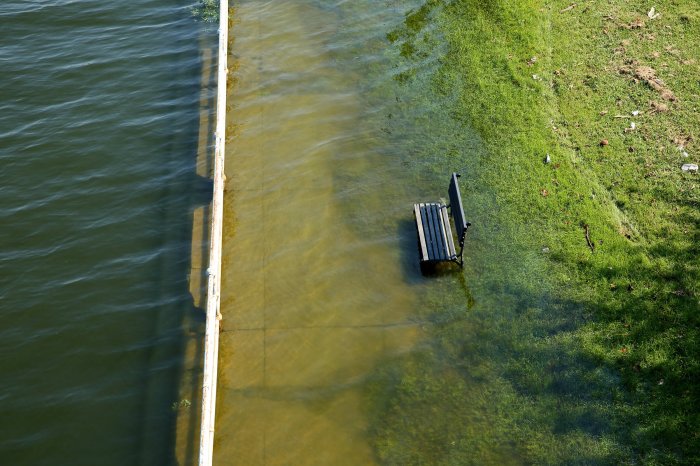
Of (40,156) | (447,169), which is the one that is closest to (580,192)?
(447,169)

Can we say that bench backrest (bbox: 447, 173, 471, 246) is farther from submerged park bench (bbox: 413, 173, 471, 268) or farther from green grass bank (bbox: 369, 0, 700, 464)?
green grass bank (bbox: 369, 0, 700, 464)

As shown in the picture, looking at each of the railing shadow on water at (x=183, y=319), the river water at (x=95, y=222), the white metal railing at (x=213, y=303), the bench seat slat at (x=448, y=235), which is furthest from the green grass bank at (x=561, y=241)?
the river water at (x=95, y=222)

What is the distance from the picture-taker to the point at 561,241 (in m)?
11.0

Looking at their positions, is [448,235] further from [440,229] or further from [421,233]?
[421,233]

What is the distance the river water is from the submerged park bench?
167 inches

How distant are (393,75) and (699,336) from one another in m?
8.90

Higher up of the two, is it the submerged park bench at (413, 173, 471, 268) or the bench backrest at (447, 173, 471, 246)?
the bench backrest at (447, 173, 471, 246)

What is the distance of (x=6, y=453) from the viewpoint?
930 centimetres

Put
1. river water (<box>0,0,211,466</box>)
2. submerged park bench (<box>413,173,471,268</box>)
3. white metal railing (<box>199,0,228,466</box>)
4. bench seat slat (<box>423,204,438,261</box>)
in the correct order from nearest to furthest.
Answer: white metal railing (<box>199,0,228,466</box>) < river water (<box>0,0,211,466</box>) < submerged park bench (<box>413,173,471,268</box>) < bench seat slat (<box>423,204,438,261</box>)

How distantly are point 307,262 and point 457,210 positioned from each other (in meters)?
2.85

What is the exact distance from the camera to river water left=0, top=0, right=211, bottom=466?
970 cm

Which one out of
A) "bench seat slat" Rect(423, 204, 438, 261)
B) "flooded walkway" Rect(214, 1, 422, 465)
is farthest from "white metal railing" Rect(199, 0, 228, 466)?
"bench seat slat" Rect(423, 204, 438, 261)

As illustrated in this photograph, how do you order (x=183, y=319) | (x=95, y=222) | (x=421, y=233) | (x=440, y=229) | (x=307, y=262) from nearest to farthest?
(x=183, y=319) < (x=421, y=233) < (x=440, y=229) < (x=307, y=262) < (x=95, y=222)

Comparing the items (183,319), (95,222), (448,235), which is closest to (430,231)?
(448,235)
